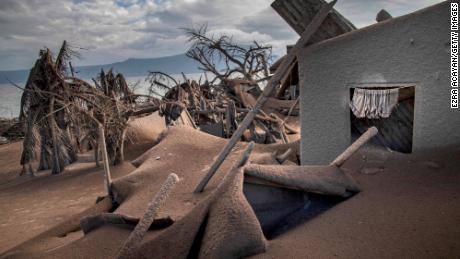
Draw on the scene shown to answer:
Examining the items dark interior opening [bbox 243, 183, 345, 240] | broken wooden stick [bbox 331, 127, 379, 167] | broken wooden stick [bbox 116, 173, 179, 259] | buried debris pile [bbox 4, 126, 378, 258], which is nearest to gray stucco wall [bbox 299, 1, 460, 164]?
buried debris pile [bbox 4, 126, 378, 258]

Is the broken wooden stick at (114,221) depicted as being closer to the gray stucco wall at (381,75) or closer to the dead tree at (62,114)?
the gray stucco wall at (381,75)

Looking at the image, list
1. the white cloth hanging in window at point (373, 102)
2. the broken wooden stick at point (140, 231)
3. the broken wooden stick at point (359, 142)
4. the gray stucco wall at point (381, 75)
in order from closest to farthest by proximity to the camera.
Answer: the broken wooden stick at point (140, 231) < the broken wooden stick at point (359, 142) < the gray stucco wall at point (381, 75) < the white cloth hanging in window at point (373, 102)

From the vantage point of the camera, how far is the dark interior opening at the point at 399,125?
508 centimetres

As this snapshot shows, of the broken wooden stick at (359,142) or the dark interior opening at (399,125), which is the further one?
the dark interior opening at (399,125)

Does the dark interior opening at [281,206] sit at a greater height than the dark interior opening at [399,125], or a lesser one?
lesser

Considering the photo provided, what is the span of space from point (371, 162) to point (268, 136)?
7.63 m

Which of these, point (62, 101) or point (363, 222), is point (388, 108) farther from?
point (62, 101)

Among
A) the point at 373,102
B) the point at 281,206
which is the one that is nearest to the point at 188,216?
the point at 281,206

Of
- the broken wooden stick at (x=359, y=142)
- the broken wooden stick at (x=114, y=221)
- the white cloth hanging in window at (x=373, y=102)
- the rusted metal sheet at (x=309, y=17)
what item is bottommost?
the broken wooden stick at (x=114, y=221)

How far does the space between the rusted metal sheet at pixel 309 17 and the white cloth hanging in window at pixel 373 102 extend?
3.88 feet

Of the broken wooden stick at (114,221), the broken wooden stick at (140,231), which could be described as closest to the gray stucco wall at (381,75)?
the broken wooden stick at (114,221)

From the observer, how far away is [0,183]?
11.3 meters

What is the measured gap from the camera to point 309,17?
17.7 ft

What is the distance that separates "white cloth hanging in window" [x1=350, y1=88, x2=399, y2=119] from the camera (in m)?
4.80
